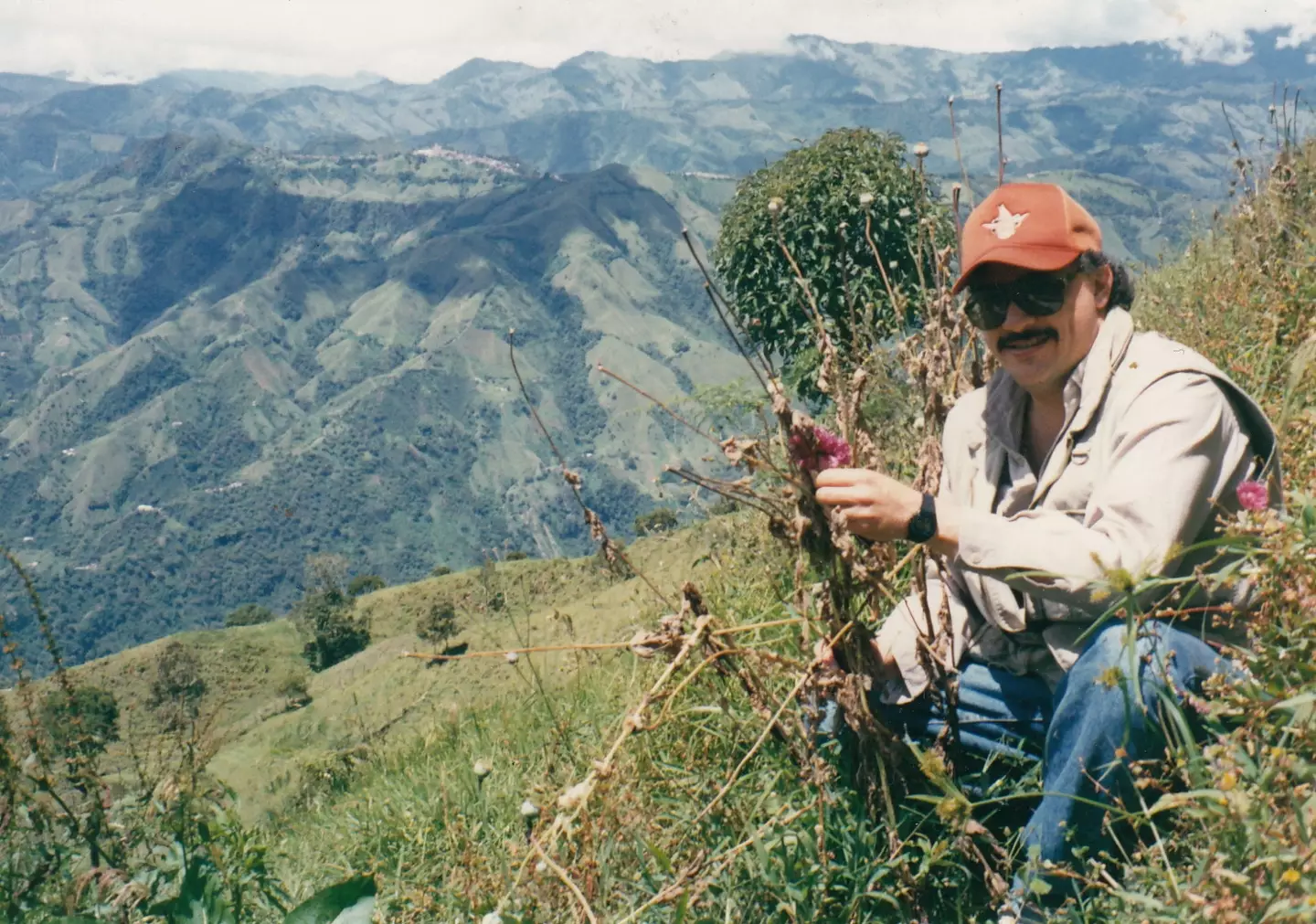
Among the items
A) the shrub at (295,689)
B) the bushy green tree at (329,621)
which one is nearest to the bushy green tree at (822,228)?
the shrub at (295,689)

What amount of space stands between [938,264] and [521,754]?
2.27m

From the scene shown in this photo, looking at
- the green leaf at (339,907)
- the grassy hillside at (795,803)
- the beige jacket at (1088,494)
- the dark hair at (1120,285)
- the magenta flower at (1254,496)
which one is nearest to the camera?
the grassy hillside at (795,803)

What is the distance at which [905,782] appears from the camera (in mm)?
2367

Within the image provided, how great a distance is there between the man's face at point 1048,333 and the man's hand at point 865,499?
0.67m

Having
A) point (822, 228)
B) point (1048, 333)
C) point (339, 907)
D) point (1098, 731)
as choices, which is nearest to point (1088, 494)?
point (1048, 333)

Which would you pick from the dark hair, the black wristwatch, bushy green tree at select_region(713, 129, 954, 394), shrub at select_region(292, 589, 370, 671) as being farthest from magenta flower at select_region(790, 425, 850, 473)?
shrub at select_region(292, 589, 370, 671)

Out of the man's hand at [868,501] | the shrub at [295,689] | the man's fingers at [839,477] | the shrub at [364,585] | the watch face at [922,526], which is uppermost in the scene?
the man's fingers at [839,477]

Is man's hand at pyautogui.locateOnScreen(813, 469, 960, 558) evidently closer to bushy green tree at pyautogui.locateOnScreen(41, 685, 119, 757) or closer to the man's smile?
the man's smile

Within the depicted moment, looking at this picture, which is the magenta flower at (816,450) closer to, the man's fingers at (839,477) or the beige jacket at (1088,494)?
the man's fingers at (839,477)

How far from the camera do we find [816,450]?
1.89 metres

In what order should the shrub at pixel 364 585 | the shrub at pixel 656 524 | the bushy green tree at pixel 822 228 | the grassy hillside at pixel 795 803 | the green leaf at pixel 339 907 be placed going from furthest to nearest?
1. the shrub at pixel 364 585
2. the bushy green tree at pixel 822 228
3. the shrub at pixel 656 524
4. the green leaf at pixel 339 907
5. the grassy hillside at pixel 795 803

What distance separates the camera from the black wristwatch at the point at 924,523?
1952 millimetres

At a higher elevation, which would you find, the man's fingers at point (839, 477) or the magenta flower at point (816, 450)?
the magenta flower at point (816, 450)

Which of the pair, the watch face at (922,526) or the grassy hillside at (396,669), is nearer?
the watch face at (922,526)
